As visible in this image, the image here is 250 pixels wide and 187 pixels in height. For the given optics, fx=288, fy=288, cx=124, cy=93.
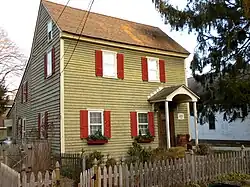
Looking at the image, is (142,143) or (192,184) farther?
(142,143)

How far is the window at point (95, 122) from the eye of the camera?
14281 mm

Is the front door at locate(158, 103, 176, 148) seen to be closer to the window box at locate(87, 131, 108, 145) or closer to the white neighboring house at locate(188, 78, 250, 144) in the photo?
→ the window box at locate(87, 131, 108, 145)

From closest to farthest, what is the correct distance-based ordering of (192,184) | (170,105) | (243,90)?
(192,184), (243,90), (170,105)

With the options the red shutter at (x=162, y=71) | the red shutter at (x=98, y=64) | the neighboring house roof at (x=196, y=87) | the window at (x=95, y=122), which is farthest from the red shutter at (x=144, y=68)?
the neighboring house roof at (x=196, y=87)

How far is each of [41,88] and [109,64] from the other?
4.38m

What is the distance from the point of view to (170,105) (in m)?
17.8

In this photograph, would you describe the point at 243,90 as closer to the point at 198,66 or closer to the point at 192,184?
the point at 198,66

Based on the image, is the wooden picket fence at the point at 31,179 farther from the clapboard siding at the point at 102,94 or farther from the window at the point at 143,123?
the window at the point at 143,123

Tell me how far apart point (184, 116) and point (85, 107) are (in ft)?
22.7

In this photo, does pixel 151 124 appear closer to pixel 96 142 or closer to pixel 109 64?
pixel 96 142

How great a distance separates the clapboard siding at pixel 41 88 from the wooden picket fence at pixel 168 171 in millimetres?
6279

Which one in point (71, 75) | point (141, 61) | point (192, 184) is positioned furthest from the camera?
point (141, 61)

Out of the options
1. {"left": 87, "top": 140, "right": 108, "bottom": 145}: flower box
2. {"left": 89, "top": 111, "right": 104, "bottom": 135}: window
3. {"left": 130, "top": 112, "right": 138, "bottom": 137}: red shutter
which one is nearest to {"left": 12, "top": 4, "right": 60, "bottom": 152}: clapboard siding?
{"left": 87, "top": 140, "right": 108, "bottom": 145}: flower box

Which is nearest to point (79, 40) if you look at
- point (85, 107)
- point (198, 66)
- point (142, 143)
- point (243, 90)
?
point (85, 107)
